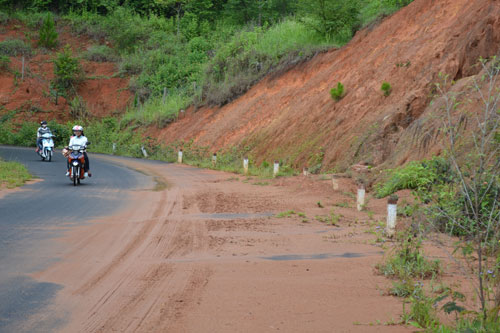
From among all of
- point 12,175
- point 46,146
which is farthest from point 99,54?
point 12,175

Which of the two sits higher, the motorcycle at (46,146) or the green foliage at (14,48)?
the green foliage at (14,48)

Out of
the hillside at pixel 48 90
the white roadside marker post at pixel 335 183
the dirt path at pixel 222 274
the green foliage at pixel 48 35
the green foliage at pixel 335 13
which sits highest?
the green foliage at pixel 48 35

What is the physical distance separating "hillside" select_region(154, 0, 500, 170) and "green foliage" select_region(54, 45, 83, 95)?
78.0ft

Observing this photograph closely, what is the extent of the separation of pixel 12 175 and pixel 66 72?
35107 millimetres

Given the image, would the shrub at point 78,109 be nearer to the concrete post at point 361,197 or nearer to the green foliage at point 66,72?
the green foliage at point 66,72

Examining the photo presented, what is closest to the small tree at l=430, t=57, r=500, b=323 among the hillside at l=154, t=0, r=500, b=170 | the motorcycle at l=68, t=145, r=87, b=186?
the hillside at l=154, t=0, r=500, b=170

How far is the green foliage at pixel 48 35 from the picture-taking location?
2203 inches

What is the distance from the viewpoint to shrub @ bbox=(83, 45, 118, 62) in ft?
183

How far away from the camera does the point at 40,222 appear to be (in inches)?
421

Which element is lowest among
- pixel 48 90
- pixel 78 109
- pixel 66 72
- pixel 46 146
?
pixel 46 146

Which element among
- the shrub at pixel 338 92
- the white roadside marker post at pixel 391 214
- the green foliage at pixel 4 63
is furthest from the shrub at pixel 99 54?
the white roadside marker post at pixel 391 214

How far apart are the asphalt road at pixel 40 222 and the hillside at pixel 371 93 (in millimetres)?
7406

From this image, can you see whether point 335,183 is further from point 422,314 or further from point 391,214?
point 422,314

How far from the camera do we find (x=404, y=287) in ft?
20.9
